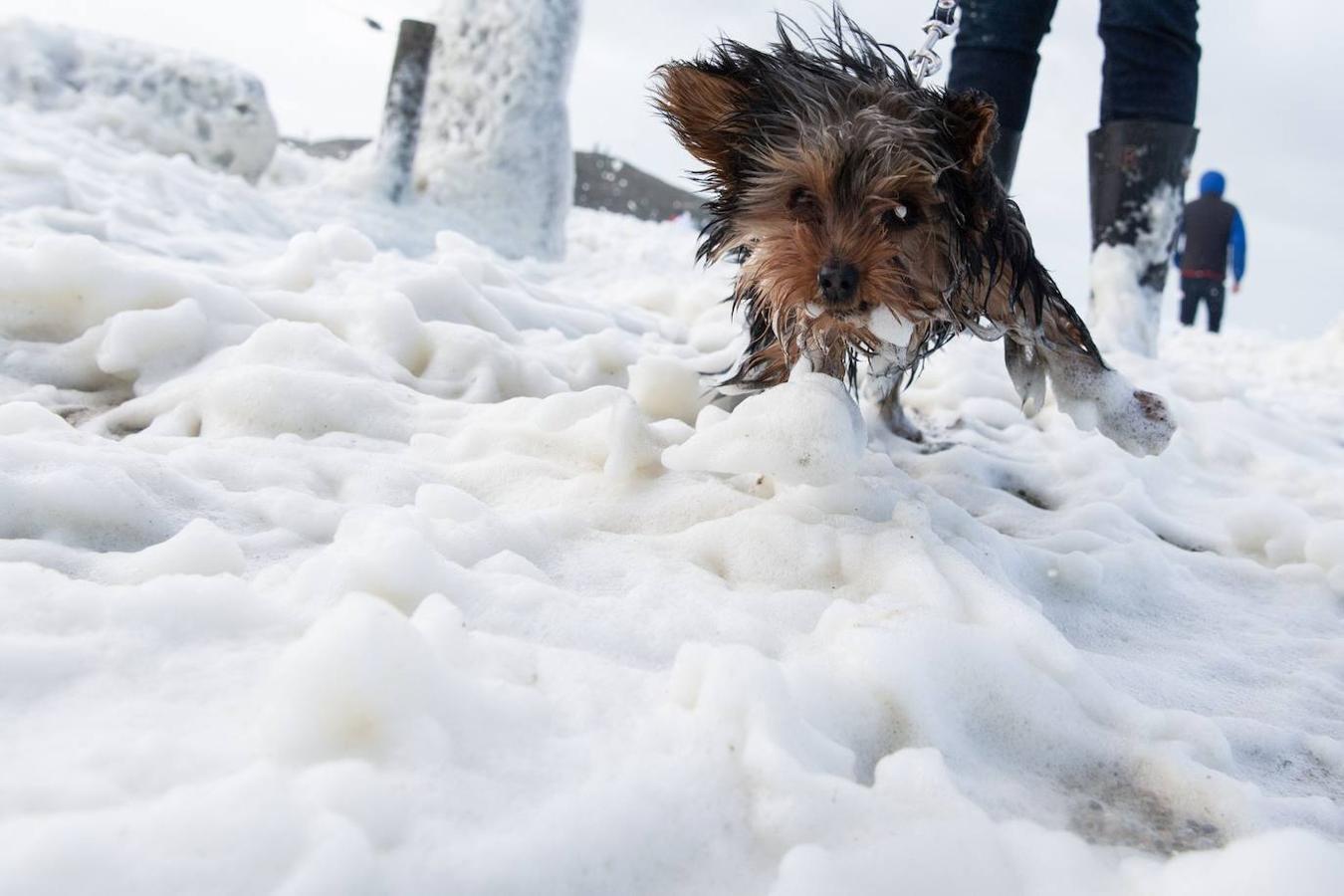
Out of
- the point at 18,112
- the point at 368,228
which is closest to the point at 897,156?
the point at 368,228

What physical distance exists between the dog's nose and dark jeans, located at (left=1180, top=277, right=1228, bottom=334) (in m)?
11.6

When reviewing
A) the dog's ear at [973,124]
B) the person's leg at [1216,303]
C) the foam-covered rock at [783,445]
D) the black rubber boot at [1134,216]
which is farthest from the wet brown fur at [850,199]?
the person's leg at [1216,303]

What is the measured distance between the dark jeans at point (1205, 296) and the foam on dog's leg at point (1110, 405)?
34.8ft

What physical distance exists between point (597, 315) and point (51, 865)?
3666 mm

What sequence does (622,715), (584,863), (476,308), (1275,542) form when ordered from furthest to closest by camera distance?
(476,308)
(1275,542)
(622,715)
(584,863)

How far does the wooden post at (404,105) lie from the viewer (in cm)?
770

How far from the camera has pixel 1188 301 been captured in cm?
1275

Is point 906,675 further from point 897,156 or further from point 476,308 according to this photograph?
point 476,308

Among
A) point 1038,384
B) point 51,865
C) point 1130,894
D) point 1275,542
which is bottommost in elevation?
point 51,865

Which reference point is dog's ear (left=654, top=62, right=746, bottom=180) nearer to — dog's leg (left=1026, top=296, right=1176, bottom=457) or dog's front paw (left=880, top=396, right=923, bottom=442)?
dog's leg (left=1026, top=296, right=1176, bottom=457)

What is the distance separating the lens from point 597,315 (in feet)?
14.9

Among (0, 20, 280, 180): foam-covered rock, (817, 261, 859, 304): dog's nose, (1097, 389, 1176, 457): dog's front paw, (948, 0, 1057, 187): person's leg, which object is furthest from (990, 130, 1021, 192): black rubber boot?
(0, 20, 280, 180): foam-covered rock

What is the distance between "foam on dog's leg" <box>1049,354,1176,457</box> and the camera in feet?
9.69

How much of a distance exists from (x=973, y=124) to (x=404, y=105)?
20.4 ft
